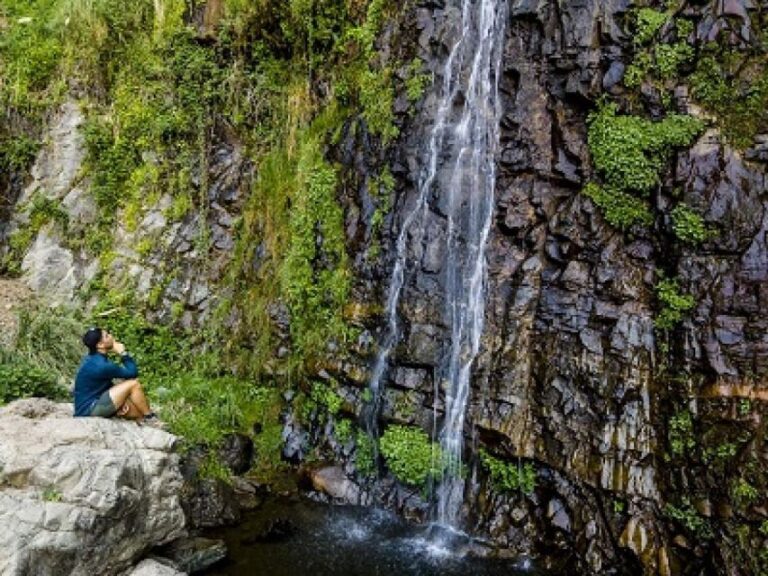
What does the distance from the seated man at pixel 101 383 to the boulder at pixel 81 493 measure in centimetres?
23

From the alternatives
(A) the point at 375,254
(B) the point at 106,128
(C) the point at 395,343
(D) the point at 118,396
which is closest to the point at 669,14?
(A) the point at 375,254

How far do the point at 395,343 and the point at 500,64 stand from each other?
12.8 ft

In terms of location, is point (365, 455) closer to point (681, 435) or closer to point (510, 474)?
point (510, 474)

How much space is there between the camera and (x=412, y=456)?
7.62 metres

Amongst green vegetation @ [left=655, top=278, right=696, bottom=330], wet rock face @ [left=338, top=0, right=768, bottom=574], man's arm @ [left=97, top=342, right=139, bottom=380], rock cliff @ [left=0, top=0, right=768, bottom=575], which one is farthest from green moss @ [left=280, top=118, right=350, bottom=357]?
green vegetation @ [left=655, top=278, right=696, bottom=330]

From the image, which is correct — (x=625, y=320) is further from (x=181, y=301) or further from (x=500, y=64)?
(x=181, y=301)

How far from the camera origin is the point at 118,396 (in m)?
6.28

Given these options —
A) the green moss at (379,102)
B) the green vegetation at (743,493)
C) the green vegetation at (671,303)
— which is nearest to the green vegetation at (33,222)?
the green moss at (379,102)

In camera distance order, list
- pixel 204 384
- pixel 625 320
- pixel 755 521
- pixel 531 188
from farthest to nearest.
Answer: pixel 204 384 → pixel 531 188 → pixel 625 320 → pixel 755 521

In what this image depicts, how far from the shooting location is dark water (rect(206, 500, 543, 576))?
20.9 feet

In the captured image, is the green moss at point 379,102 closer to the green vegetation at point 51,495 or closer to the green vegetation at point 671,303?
the green vegetation at point 671,303

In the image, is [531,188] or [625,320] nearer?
[625,320]

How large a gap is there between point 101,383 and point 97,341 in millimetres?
427

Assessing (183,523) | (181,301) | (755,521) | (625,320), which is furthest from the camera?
(181,301)
